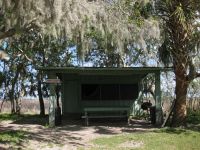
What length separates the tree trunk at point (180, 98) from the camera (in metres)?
19.0

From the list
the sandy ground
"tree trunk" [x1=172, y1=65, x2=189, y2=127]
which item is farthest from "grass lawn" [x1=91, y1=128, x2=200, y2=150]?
"tree trunk" [x1=172, y1=65, x2=189, y2=127]

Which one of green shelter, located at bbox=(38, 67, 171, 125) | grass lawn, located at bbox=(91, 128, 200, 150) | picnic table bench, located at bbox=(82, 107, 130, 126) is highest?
green shelter, located at bbox=(38, 67, 171, 125)

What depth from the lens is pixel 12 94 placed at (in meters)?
30.4

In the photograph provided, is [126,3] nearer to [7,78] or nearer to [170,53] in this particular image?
[170,53]

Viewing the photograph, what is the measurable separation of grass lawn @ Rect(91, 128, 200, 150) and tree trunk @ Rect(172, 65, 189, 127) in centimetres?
198

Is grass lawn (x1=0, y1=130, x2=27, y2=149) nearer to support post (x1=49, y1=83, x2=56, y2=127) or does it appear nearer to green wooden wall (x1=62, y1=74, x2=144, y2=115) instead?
support post (x1=49, y1=83, x2=56, y2=127)

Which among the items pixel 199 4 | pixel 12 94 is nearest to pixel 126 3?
pixel 199 4

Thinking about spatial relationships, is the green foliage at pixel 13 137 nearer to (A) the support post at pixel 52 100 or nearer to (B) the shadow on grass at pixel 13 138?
(B) the shadow on grass at pixel 13 138

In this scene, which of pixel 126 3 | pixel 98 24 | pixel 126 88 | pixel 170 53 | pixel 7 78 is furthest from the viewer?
pixel 7 78

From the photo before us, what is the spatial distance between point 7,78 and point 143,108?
35.0 feet

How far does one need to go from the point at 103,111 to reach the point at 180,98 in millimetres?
3698

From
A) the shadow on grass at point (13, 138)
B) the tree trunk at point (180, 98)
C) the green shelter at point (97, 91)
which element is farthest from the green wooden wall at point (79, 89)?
the shadow on grass at point (13, 138)

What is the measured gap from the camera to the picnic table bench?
20.2 meters

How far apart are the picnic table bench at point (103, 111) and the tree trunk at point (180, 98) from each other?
8.32ft
